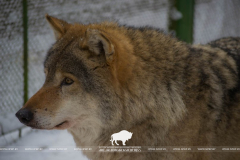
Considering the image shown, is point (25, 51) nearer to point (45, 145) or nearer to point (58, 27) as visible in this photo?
point (45, 145)

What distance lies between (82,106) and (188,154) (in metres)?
1.05

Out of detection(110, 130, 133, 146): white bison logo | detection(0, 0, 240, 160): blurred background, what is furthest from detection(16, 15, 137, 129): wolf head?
detection(0, 0, 240, 160): blurred background

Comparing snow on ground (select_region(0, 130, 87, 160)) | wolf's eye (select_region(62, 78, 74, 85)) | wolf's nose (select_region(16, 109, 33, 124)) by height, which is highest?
wolf's eye (select_region(62, 78, 74, 85))

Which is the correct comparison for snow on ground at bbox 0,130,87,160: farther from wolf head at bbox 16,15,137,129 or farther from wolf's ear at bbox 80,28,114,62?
wolf's ear at bbox 80,28,114,62

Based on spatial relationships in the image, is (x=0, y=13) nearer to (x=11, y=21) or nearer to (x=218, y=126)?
(x=11, y=21)

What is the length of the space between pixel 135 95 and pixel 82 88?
47 centimetres

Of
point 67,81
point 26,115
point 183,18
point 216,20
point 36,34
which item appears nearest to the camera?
point 26,115

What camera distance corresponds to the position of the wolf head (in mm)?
2439

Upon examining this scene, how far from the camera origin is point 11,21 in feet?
13.6

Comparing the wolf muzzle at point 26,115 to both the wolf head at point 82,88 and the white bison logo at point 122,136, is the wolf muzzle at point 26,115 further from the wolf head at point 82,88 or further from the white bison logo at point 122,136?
the white bison logo at point 122,136

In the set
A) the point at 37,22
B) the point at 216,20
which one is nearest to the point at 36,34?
the point at 37,22

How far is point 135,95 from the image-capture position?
2537mm

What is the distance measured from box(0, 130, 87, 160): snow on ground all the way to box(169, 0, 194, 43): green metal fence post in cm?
353

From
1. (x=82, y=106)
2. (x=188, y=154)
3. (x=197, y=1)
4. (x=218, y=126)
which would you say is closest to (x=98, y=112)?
(x=82, y=106)
